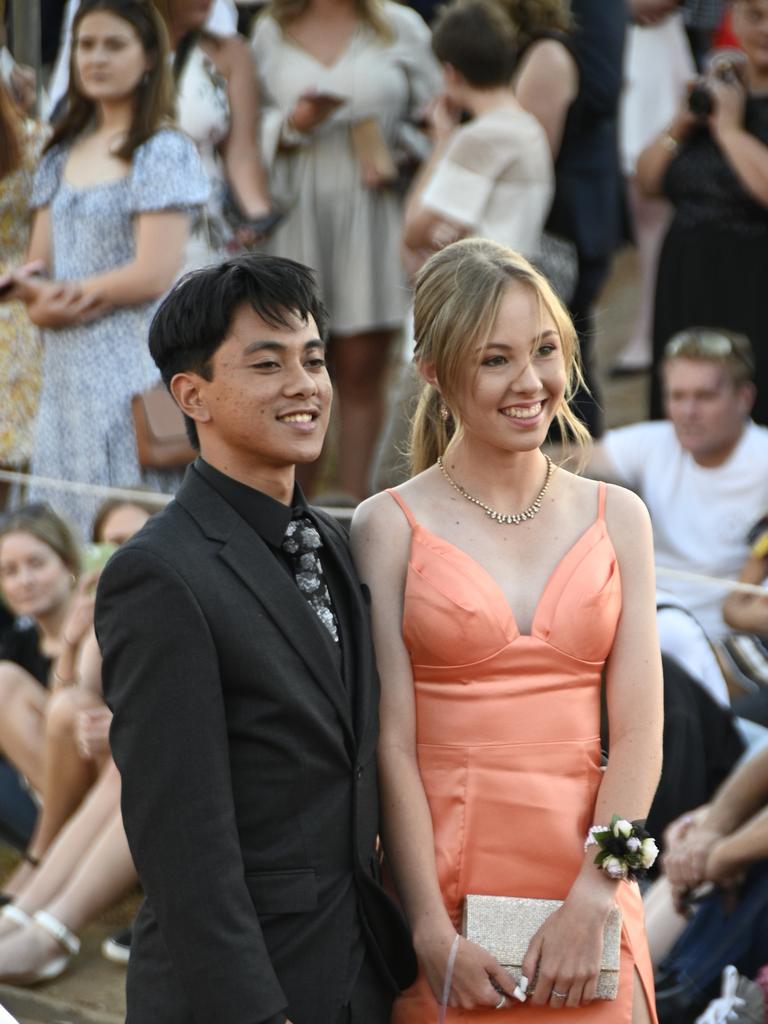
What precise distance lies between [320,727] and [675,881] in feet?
5.79

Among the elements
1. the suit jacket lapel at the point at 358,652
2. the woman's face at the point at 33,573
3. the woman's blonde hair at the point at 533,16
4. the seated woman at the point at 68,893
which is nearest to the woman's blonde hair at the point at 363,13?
the woman's blonde hair at the point at 533,16

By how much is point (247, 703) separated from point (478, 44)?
10.7 feet

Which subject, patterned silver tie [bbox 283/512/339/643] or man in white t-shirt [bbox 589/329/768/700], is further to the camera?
man in white t-shirt [bbox 589/329/768/700]

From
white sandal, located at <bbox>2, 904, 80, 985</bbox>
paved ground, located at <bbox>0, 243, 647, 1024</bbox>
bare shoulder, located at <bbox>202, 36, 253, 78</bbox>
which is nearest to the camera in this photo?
paved ground, located at <bbox>0, 243, 647, 1024</bbox>

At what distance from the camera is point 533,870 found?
2.57 metres

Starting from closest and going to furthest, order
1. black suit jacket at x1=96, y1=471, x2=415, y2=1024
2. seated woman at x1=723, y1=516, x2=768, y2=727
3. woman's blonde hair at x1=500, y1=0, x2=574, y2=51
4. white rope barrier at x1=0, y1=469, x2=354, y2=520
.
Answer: black suit jacket at x1=96, y1=471, x2=415, y2=1024 → seated woman at x1=723, y1=516, x2=768, y2=727 → white rope barrier at x1=0, y1=469, x2=354, y2=520 → woman's blonde hair at x1=500, y1=0, x2=574, y2=51

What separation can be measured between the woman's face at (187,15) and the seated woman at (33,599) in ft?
5.80

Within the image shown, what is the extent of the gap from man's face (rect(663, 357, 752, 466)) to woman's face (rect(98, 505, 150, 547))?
66.3 inches

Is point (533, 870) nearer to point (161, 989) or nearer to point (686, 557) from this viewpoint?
point (161, 989)

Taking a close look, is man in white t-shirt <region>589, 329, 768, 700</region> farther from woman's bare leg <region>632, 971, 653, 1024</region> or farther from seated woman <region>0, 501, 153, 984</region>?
woman's bare leg <region>632, 971, 653, 1024</region>

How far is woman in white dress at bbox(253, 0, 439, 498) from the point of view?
5801 millimetres

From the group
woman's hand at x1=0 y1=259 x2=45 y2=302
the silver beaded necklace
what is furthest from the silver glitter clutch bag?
woman's hand at x1=0 y1=259 x2=45 y2=302

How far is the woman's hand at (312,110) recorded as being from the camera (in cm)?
573

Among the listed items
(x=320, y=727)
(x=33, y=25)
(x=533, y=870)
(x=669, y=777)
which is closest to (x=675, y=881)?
(x=669, y=777)
